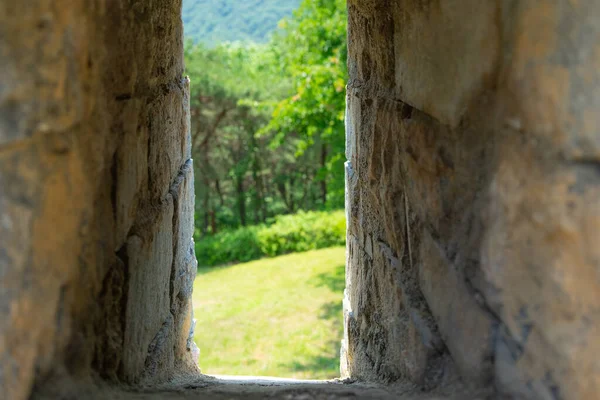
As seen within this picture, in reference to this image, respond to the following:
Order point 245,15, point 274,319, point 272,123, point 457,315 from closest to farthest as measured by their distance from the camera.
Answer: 1. point 457,315
2. point 274,319
3. point 272,123
4. point 245,15

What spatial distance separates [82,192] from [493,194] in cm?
A: 81

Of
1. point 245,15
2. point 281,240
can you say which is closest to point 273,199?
point 281,240

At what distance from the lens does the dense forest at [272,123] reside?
6.89m

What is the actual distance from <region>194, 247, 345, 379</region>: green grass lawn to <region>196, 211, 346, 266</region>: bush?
3.75ft

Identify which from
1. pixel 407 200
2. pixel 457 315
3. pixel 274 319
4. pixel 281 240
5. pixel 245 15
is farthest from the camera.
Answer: pixel 245 15

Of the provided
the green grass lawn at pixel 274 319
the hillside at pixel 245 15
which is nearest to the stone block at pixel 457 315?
the green grass lawn at pixel 274 319

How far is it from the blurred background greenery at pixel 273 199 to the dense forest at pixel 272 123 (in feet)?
0.08

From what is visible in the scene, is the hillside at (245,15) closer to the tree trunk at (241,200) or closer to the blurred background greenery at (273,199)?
the blurred background greenery at (273,199)

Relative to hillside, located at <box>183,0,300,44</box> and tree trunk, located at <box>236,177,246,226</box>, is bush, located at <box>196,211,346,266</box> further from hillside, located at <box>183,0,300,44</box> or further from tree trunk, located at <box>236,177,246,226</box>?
hillside, located at <box>183,0,300,44</box>

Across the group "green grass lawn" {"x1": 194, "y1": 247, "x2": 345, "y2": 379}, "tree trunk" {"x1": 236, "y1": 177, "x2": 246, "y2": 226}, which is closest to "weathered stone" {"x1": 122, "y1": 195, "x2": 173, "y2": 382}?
"green grass lawn" {"x1": 194, "y1": 247, "x2": 345, "y2": 379}

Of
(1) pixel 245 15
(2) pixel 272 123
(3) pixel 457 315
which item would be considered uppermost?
(1) pixel 245 15

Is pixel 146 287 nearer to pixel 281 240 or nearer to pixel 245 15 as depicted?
pixel 281 240

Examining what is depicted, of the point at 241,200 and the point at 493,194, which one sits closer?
the point at 493,194

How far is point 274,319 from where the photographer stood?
21.5ft
